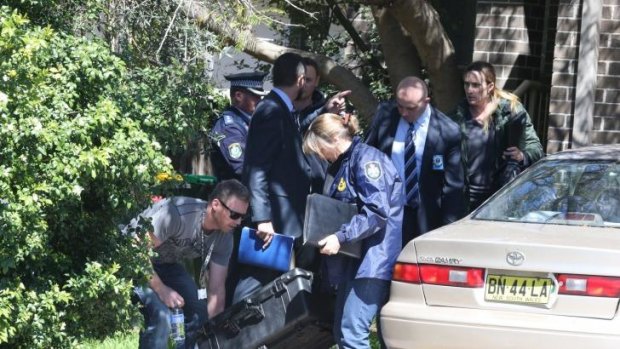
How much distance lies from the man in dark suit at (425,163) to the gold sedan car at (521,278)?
1.66 ft

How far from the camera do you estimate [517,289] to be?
20.4ft

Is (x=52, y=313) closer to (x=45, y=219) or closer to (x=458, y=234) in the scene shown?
(x=45, y=219)

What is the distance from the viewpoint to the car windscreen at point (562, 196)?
22.5 ft

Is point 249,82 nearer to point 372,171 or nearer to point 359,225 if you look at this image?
point 372,171

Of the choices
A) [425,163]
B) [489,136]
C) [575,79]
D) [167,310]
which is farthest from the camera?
[575,79]

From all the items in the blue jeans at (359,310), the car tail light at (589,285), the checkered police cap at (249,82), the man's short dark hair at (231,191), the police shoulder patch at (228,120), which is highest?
the checkered police cap at (249,82)

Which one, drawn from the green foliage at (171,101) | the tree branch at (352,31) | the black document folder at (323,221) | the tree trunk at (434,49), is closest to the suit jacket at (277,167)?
the green foliage at (171,101)

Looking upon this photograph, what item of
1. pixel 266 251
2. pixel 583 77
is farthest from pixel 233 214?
pixel 583 77

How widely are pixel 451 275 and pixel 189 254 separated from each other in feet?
6.11

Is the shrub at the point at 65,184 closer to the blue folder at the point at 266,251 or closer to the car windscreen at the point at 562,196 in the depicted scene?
the blue folder at the point at 266,251

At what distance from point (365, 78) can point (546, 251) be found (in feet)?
25.1

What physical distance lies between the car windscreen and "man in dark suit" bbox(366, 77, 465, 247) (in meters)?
0.42

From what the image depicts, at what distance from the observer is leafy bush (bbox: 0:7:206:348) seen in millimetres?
5242

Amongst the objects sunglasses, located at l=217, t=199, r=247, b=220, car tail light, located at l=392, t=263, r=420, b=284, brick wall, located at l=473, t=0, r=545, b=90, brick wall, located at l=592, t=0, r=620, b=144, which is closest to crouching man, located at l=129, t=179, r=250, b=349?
sunglasses, located at l=217, t=199, r=247, b=220
